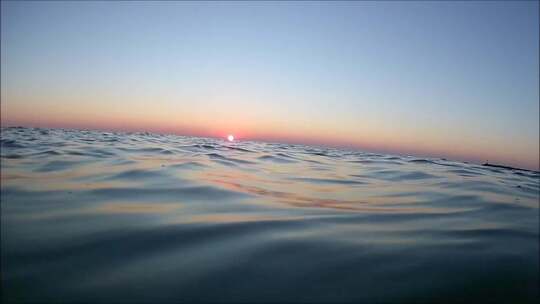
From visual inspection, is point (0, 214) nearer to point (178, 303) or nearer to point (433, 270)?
point (178, 303)

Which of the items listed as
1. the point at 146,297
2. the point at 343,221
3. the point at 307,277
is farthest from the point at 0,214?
the point at 343,221

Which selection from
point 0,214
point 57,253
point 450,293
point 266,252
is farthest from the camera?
point 0,214

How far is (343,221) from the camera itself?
12.2 feet

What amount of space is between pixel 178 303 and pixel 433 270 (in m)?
1.88

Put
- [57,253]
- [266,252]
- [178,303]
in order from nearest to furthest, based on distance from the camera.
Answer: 1. [178,303]
2. [57,253]
3. [266,252]

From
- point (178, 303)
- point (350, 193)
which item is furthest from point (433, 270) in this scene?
point (350, 193)

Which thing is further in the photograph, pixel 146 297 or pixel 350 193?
pixel 350 193

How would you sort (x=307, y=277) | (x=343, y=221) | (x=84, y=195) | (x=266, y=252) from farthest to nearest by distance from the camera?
(x=84, y=195) → (x=343, y=221) → (x=266, y=252) → (x=307, y=277)

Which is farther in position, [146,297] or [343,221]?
[343,221]

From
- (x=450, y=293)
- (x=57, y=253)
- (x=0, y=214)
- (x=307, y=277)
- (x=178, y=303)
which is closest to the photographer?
(x=178, y=303)

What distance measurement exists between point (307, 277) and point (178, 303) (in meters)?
0.90

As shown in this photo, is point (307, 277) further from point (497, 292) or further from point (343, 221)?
point (343, 221)

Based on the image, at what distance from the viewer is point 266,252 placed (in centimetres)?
266

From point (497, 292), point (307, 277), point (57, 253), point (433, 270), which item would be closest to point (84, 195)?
point (57, 253)
